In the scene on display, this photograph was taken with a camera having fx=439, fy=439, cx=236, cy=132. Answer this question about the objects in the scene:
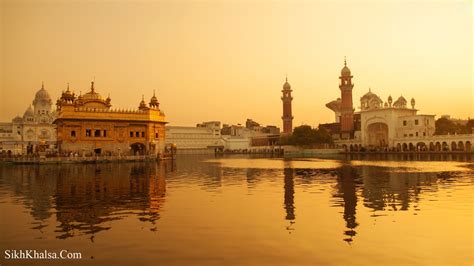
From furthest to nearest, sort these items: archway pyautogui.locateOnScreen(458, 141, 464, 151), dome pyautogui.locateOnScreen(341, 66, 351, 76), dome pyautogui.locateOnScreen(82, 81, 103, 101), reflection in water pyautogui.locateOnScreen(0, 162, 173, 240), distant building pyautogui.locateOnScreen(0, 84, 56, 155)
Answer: dome pyautogui.locateOnScreen(341, 66, 351, 76) < distant building pyautogui.locateOnScreen(0, 84, 56, 155) < archway pyautogui.locateOnScreen(458, 141, 464, 151) < dome pyautogui.locateOnScreen(82, 81, 103, 101) < reflection in water pyautogui.locateOnScreen(0, 162, 173, 240)

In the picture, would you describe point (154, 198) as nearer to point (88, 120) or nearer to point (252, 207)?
point (252, 207)

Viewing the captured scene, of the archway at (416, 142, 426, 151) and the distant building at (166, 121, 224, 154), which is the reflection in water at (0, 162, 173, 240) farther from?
the distant building at (166, 121, 224, 154)

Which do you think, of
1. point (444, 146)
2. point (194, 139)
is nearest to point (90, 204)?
point (444, 146)

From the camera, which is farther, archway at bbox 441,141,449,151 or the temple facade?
archway at bbox 441,141,449,151

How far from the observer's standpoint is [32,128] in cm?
9794

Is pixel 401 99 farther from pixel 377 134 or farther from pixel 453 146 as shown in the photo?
pixel 453 146

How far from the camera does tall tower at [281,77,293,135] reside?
371ft

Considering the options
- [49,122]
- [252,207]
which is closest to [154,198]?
[252,207]

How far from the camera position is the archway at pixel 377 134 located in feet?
279

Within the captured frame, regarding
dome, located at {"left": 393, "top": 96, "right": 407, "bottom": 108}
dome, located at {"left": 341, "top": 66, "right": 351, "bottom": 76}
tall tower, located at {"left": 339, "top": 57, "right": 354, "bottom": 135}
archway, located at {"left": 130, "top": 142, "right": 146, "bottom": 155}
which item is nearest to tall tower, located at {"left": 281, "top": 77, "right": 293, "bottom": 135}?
tall tower, located at {"left": 339, "top": 57, "right": 354, "bottom": 135}

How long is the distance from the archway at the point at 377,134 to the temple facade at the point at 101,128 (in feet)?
148

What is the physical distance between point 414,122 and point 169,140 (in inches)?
2465

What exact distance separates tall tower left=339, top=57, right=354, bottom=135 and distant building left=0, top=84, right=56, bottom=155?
198 feet

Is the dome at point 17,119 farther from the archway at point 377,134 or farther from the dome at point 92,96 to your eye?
the archway at point 377,134
